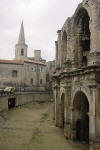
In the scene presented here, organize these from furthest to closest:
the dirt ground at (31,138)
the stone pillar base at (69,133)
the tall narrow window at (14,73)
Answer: the tall narrow window at (14,73)
the stone pillar base at (69,133)
the dirt ground at (31,138)

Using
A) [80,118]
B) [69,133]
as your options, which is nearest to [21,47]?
[80,118]

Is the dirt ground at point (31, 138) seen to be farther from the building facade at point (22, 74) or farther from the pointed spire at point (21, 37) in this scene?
the pointed spire at point (21, 37)

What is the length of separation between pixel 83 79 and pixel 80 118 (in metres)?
4.91

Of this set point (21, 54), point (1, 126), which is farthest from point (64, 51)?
point (21, 54)

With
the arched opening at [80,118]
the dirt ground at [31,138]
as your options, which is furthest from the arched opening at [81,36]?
the dirt ground at [31,138]

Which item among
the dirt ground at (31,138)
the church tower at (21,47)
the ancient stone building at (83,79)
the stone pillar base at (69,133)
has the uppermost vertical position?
the church tower at (21,47)

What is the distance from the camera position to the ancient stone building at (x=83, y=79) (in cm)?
1390

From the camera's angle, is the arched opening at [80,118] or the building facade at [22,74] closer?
the arched opening at [80,118]

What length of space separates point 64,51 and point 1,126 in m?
13.6

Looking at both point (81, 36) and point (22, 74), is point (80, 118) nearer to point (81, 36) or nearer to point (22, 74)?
point (81, 36)

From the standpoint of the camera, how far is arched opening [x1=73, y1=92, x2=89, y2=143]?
1817 cm

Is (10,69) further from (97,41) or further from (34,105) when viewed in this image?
(97,41)

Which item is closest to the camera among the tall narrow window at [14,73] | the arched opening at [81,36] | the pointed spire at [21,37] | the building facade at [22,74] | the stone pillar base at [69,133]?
the stone pillar base at [69,133]

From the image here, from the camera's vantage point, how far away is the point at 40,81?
5662 cm
